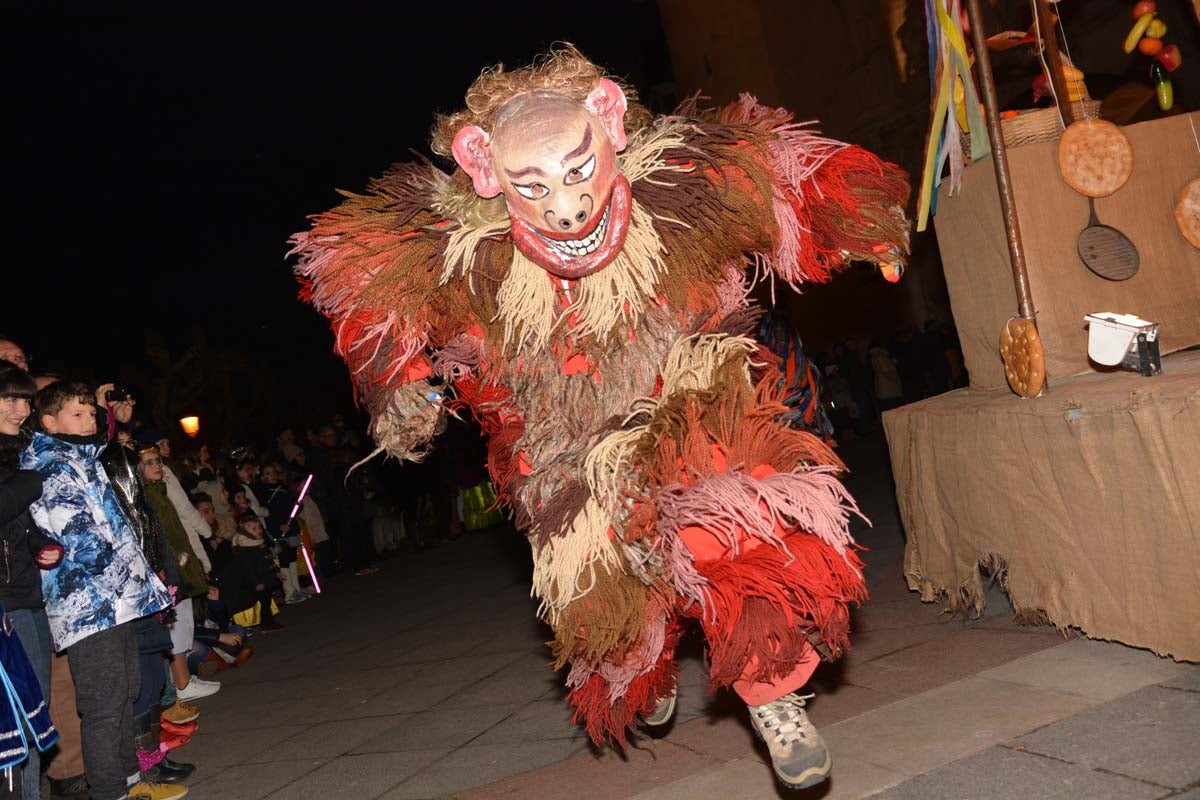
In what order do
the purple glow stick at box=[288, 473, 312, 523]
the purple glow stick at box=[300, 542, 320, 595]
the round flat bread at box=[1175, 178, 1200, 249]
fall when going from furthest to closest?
1. the purple glow stick at box=[300, 542, 320, 595]
2. the purple glow stick at box=[288, 473, 312, 523]
3. the round flat bread at box=[1175, 178, 1200, 249]

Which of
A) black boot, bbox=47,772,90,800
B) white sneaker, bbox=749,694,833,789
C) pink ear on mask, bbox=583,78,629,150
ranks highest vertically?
pink ear on mask, bbox=583,78,629,150

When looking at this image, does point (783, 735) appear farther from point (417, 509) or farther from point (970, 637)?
point (417, 509)

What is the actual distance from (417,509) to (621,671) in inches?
371

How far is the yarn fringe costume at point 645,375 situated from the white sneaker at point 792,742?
12cm

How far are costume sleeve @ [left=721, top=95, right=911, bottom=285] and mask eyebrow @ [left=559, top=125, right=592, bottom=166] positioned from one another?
1.55 ft

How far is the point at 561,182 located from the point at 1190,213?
2325 mm

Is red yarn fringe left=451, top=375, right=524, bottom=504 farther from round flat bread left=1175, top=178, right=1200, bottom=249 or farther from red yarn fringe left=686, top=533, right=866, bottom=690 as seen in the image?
round flat bread left=1175, top=178, right=1200, bottom=249

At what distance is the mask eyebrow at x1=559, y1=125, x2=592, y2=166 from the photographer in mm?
2703

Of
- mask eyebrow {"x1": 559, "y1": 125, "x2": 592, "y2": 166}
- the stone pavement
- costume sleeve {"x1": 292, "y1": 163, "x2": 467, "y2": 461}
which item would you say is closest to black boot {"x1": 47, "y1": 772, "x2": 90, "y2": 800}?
the stone pavement

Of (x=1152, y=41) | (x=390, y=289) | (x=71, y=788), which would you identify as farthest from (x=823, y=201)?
(x=71, y=788)

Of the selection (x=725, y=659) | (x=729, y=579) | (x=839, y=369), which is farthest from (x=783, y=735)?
(x=839, y=369)

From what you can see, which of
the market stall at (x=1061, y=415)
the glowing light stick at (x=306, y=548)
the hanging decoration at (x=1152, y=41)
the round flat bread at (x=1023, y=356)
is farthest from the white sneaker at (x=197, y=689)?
the hanging decoration at (x=1152, y=41)

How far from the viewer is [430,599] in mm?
7820

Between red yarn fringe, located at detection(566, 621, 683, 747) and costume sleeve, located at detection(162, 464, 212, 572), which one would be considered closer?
red yarn fringe, located at detection(566, 621, 683, 747)
